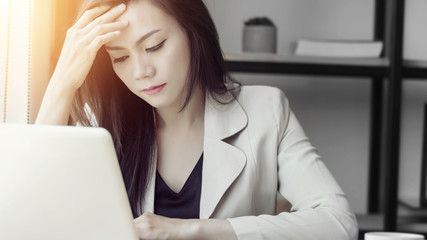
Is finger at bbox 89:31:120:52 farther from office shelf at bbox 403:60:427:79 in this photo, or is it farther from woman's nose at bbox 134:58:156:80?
office shelf at bbox 403:60:427:79

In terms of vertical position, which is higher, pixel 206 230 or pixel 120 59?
pixel 120 59

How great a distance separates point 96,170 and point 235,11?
2.11m

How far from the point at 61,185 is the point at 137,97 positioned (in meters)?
0.87

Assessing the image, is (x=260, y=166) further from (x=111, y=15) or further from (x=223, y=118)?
(x=111, y=15)

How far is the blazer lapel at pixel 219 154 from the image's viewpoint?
159cm

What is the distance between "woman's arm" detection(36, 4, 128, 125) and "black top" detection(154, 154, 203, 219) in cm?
29

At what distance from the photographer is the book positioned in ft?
8.93

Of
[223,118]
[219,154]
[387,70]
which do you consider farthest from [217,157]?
[387,70]

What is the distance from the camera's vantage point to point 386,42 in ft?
9.23

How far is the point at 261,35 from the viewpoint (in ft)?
8.90

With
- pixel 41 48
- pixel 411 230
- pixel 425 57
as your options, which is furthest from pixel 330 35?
pixel 41 48

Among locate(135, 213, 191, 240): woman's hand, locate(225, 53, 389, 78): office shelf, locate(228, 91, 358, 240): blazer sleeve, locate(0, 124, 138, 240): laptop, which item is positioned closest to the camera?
locate(0, 124, 138, 240): laptop

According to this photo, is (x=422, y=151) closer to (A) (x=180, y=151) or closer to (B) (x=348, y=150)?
(B) (x=348, y=150)

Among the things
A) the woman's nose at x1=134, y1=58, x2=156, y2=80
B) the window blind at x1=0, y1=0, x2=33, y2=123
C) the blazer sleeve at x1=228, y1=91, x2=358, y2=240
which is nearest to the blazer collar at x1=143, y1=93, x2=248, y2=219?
the blazer sleeve at x1=228, y1=91, x2=358, y2=240
